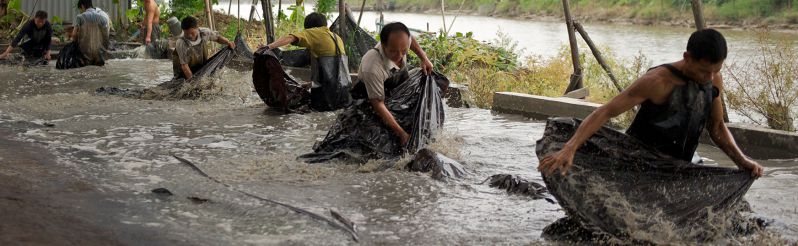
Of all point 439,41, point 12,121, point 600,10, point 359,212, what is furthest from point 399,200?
point 600,10

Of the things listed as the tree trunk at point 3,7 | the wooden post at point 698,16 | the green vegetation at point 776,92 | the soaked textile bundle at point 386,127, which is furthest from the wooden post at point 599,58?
the tree trunk at point 3,7

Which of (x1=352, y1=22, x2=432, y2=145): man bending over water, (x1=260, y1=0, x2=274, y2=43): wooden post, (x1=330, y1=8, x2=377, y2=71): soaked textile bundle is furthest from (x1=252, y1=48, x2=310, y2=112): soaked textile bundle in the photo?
(x1=260, y1=0, x2=274, y2=43): wooden post

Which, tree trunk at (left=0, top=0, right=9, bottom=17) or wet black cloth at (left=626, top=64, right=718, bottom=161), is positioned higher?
wet black cloth at (left=626, top=64, right=718, bottom=161)

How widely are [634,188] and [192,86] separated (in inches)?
303

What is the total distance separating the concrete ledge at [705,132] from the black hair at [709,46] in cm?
357

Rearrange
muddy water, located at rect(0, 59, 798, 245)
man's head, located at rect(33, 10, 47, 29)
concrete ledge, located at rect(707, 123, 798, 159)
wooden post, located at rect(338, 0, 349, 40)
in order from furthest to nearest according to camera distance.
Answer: man's head, located at rect(33, 10, 47, 29), wooden post, located at rect(338, 0, 349, 40), concrete ledge, located at rect(707, 123, 798, 159), muddy water, located at rect(0, 59, 798, 245)

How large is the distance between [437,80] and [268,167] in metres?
1.71

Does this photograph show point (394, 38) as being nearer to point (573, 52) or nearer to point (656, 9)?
point (573, 52)

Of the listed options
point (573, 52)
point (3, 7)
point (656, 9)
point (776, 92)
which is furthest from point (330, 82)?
point (656, 9)

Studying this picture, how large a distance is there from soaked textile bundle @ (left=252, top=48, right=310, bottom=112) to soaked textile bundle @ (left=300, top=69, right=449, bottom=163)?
2967 millimetres

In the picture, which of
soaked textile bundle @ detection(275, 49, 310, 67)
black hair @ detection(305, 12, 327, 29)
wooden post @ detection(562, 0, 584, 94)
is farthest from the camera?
soaked textile bundle @ detection(275, 49, 310, 67)

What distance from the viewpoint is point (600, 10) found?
4162cm

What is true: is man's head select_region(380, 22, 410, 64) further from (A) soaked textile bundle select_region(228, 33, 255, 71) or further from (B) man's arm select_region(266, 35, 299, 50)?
(A) soaked textile bundle select_region(228, 33, 255, 71)

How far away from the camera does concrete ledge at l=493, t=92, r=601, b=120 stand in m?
9.88
